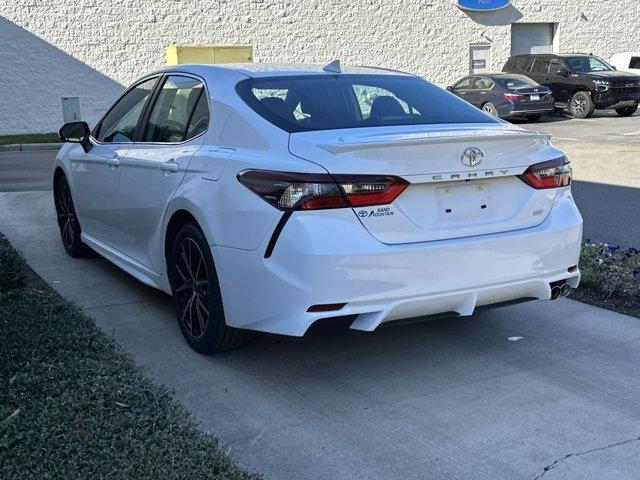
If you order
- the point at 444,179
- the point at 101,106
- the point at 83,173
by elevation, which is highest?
the point at 444,179

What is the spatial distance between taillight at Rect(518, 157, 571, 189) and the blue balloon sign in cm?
2512

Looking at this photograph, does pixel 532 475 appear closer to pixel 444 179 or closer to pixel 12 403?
pixel 444 179

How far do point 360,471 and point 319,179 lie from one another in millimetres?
1312

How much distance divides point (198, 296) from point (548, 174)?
204 cm

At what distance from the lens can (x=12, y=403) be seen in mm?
3357

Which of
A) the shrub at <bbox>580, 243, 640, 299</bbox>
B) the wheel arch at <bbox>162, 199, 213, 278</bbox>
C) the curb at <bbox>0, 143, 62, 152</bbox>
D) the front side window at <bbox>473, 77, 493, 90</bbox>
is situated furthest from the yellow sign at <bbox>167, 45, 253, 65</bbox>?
the wheel arch at <bbox>162, 199, 213, 278</bbox>

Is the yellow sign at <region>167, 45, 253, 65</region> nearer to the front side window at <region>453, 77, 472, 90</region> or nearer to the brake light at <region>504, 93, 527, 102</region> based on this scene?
the front side window at <region>453, 77, 472, 90</region>

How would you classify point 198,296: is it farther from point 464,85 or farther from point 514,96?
point 464,85

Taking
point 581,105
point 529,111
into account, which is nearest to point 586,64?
point 581,105

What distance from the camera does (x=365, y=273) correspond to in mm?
3723

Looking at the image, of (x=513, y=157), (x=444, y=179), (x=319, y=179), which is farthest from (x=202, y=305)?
(x=513, y=157)

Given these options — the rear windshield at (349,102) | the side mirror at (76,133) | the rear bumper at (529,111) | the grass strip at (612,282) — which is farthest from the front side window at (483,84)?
the rear windshield at (349,102)

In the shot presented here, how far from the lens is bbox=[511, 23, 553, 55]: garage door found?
98.5 feet

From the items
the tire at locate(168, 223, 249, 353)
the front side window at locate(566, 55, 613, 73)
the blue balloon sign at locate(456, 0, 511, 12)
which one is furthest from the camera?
the blue balloon sign at locate(456, 0, 511, 12)
